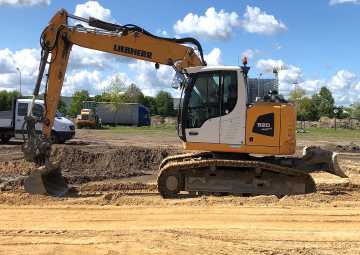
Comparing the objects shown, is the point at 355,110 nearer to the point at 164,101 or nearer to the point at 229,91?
the point at 164,101

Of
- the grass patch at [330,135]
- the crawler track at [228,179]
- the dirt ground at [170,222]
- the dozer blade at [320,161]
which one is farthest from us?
the grass patch at [330,135]

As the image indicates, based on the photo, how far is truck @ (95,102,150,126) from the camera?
74.8 metres

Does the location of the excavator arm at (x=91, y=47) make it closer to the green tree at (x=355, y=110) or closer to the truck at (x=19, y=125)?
the truck at (x=19, y=125)

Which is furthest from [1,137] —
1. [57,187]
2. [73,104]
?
[73,104]

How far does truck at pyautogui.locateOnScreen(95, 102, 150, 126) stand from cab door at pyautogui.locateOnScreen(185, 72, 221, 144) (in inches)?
2456

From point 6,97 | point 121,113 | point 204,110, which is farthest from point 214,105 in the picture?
point 6,97

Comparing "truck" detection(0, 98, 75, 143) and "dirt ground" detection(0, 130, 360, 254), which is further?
"truck" detection(0, 98, 75, 143)

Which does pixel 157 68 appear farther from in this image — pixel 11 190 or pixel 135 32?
pixel 11 190

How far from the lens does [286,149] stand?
12.4 meters

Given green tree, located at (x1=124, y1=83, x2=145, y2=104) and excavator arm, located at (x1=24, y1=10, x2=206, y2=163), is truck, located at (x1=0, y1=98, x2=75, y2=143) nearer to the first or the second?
excavator arm, located at (x1=24, y1=10, x2=206, y2=163)

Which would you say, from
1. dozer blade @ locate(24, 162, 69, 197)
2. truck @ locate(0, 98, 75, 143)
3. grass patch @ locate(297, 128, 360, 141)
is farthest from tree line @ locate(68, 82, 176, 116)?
dozer blade @ locate(24, 162, 69, 197)

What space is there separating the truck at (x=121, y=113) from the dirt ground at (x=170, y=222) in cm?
6028

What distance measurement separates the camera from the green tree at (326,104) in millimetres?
106950

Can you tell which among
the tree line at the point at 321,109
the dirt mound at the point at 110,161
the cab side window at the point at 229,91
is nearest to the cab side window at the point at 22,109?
the dirt mound at the point at 110,161
